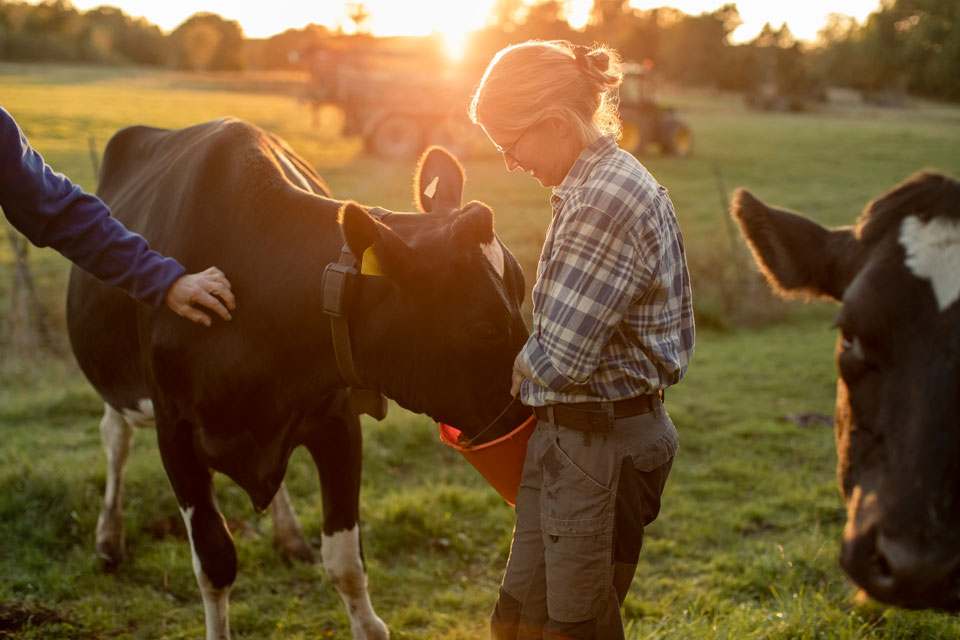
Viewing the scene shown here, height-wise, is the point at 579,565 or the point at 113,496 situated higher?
the point at 579,565

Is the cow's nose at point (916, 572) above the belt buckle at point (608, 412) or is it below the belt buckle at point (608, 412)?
below

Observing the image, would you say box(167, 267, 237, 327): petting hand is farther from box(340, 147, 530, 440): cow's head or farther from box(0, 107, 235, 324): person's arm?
box(340, 147, 530, 440): cow's head

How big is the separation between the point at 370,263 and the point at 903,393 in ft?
5.31

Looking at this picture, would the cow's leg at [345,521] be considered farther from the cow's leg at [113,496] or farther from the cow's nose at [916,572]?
the cow's nose at [916,572]

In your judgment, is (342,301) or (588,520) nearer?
(588,520)

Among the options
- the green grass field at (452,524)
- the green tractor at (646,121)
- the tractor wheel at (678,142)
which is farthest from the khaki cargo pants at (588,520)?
the tractor wheel at (678,142)

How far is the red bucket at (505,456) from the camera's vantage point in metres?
2.84

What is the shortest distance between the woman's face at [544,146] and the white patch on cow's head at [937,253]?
0.94 metres

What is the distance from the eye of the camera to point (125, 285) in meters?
3.20

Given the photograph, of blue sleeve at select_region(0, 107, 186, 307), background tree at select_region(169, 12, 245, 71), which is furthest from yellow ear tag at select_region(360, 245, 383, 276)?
background tree at select_region(169, 12, 245, 71)

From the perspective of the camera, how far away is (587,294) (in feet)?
7.86

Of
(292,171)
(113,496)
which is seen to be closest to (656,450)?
(292,171)

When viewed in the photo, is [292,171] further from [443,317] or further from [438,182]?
[443,317]

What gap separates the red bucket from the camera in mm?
2844
